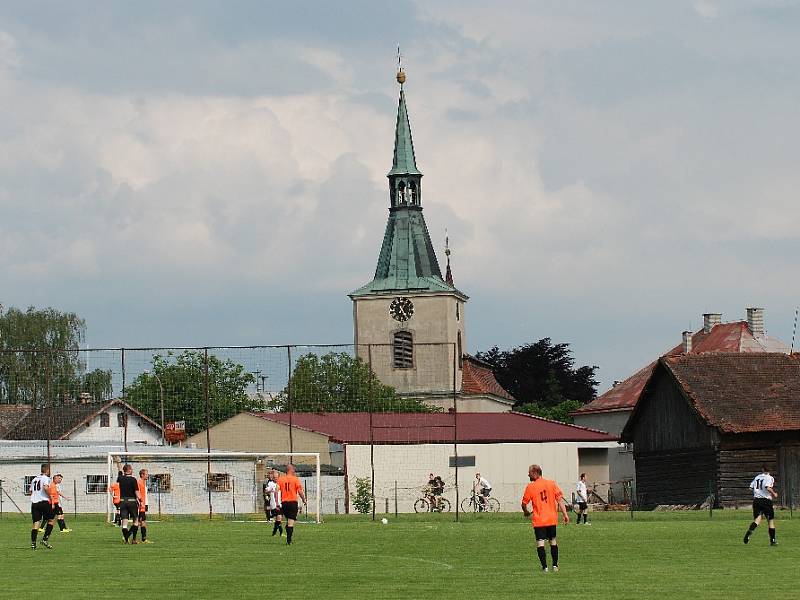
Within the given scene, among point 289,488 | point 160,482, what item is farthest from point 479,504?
point 289,488

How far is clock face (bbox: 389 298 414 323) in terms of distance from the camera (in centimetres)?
13000

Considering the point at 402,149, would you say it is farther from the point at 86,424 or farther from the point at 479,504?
the point at 479,504

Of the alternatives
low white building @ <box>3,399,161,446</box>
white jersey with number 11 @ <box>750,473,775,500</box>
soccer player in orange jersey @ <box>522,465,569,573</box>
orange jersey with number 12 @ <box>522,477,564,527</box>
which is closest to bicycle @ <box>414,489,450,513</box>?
low white building @ <box>3,399,161,446</box>

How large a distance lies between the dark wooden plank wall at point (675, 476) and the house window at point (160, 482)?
20.6m

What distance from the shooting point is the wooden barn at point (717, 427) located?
6303 cm

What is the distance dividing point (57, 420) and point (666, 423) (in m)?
25.2

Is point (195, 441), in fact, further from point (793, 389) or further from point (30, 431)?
point (793, 389)

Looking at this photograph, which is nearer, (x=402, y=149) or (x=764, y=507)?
(x=764, y=507)

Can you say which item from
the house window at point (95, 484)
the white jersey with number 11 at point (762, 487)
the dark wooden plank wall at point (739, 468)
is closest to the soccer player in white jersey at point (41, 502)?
the white jersey with number 11 at point (762, 487)

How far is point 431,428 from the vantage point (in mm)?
59938

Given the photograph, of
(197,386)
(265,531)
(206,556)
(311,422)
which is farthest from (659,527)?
(311,422)

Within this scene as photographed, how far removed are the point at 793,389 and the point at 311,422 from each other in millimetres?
20507

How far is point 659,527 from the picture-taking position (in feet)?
138

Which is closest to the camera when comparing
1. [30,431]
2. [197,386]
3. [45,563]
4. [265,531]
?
[45,563]
